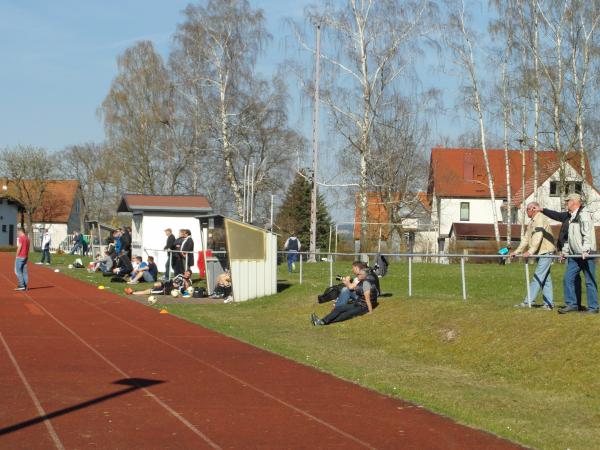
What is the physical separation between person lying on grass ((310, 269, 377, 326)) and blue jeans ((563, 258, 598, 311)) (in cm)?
516

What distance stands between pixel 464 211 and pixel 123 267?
48.2m

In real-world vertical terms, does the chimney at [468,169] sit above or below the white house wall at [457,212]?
above

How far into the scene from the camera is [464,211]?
76.4 m

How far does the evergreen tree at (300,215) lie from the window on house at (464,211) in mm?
13605

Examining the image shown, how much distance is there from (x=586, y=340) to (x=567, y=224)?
2.46 meters

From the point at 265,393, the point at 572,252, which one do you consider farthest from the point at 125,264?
the point at 265,393

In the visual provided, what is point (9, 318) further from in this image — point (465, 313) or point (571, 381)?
point (571, 381)

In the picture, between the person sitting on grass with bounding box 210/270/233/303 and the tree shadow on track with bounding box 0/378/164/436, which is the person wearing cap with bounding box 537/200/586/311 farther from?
the person sitting on grass with bounding box 210/270/233/303

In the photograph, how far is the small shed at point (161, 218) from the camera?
1314 inches

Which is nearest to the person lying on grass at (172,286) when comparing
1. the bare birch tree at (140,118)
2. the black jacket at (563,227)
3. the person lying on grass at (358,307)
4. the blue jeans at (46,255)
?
the person lying on grass at (358,307)

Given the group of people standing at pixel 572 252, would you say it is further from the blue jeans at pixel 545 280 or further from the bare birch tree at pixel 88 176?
the bare birch tree at pixel 88 176

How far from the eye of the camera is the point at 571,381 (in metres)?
11.4

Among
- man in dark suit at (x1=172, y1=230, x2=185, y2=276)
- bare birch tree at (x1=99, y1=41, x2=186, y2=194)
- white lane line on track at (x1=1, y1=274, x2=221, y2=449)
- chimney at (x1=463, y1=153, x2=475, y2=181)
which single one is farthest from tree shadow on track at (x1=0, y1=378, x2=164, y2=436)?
chimney at (x1=463, y1=153, x2=475, y2=181)

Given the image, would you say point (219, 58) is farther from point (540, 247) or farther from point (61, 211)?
point (61, 211)
